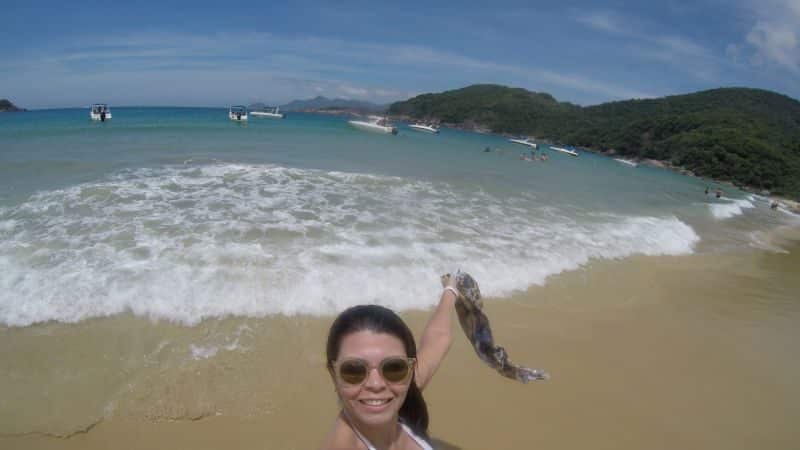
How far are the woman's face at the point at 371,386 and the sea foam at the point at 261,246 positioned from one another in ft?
13.0

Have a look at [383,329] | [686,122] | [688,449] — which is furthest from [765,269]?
[686,122]

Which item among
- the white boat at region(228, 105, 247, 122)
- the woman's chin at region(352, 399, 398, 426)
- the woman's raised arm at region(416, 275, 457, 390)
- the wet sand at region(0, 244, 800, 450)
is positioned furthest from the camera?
the white boat at region(228, 105, 247, 122)

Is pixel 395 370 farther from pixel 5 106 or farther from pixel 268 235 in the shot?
pixel 5 106

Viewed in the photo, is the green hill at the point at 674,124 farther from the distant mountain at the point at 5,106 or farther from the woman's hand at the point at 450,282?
the distant mountain at the point at 5,106

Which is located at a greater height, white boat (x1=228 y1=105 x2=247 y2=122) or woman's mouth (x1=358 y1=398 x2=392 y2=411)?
white boat (x1=228 y1=105 x2=247 y2=122)

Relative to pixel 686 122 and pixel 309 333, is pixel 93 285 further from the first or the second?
pixel 686 122

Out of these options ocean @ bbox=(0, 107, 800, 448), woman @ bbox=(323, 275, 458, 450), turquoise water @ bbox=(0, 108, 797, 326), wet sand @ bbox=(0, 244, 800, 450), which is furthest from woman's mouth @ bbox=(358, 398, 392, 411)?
turquoise water @ bbox=(0, 108, 797, 326)

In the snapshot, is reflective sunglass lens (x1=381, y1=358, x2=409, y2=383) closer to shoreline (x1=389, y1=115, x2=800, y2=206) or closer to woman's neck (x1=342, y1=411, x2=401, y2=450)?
woman's neck (x1=342, y1=411, x2=401, y2=450)

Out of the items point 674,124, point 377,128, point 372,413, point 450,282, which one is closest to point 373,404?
point 372,413

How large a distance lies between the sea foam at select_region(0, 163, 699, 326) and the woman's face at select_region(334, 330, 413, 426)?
396cm

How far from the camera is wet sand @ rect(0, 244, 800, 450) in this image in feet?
13.2

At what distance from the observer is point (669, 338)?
6.54 m

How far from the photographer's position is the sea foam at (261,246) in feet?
19.5

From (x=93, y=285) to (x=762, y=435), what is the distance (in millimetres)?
8695
